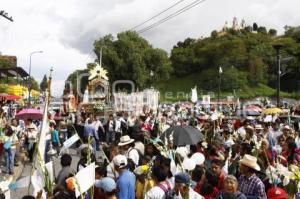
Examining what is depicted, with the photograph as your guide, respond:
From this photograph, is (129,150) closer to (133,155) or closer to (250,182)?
(133,155)

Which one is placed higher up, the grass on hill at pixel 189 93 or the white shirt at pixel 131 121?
the grass on hill at pixel 189 93

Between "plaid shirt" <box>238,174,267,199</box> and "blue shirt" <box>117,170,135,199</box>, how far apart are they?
1.39 metres

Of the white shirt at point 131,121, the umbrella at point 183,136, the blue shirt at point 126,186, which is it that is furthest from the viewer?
the white shirt at point 131,121

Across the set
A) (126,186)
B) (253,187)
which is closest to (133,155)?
(126,186)

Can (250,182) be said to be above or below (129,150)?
below

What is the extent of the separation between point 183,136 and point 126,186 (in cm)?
373

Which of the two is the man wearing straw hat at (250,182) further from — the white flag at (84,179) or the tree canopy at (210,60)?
the tree canopy at (210,60)

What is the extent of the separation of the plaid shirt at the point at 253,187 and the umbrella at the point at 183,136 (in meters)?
3.46

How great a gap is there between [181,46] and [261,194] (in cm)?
12922

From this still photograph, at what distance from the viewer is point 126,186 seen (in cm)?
630

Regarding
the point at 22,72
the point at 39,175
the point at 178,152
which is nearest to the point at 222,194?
the point at 39,175

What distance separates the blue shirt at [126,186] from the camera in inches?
248

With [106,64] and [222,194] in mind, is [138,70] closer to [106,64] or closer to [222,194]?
[106,64]

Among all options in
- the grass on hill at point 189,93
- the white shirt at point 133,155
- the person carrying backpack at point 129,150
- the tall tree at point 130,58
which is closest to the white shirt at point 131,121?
the person carrying backpack at point 129,150
